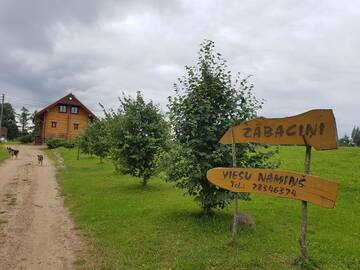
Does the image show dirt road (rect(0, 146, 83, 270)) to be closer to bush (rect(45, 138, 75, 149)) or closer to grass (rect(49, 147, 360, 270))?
grass (rect(49, 147, 360, 270))

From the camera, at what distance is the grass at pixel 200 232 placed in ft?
27.1

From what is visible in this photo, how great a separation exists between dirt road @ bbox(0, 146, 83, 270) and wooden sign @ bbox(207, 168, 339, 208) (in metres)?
3.73

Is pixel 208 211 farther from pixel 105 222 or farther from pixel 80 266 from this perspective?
pixel 80 266

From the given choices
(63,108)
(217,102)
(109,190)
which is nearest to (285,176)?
(217,102)

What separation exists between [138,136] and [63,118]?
60.5 m

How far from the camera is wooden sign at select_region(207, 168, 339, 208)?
7652mm

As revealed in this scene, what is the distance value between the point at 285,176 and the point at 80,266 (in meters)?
4.44

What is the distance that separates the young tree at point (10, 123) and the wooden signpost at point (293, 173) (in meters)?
114

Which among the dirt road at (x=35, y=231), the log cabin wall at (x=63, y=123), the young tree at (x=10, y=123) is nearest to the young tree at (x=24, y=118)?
the young tree at (x=10, y=123)

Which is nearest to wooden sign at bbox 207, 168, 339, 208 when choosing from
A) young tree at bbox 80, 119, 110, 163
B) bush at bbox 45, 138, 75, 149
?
young tree at bbox 80, 119, 110, 163

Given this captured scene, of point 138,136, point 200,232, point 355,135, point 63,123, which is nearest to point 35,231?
point 200,232

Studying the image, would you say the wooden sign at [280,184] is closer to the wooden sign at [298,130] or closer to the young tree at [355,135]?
the wooden sign at [298,130]

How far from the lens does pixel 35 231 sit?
10805 mm

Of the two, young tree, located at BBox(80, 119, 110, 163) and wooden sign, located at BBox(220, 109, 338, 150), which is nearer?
wooden sign, located at BBox(220, 109, 338, 150)
